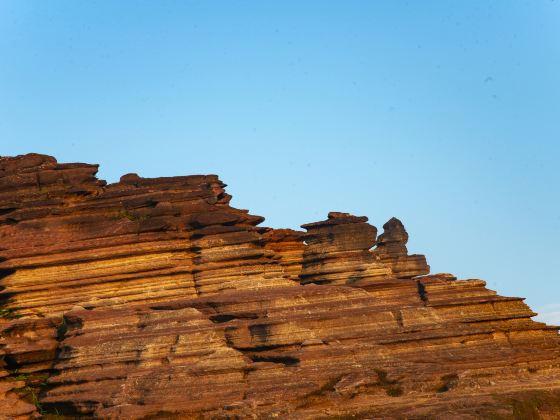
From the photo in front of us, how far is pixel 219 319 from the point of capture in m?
51.2

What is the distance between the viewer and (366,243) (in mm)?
63438

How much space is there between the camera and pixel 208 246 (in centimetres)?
5812

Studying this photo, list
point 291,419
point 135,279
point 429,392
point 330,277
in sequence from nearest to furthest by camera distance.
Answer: point 291,419 → point 429,392 → point 135,279 → point 330,277

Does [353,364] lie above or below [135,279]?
below

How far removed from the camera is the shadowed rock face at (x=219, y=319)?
4512 cm

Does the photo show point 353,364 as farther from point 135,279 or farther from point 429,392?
point 135,279

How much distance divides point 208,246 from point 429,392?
58.7 ft

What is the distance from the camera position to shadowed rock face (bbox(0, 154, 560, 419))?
45.1 m

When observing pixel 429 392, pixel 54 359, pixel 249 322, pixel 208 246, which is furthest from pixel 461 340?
pixel 54 359

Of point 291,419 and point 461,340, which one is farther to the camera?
point 461,340

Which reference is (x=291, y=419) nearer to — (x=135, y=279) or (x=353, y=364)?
A: (x=353, y=364)

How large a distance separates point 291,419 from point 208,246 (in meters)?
17.9

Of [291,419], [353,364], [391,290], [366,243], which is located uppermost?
[366,243]

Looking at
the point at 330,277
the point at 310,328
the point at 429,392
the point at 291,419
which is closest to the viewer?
the point at 291,419
